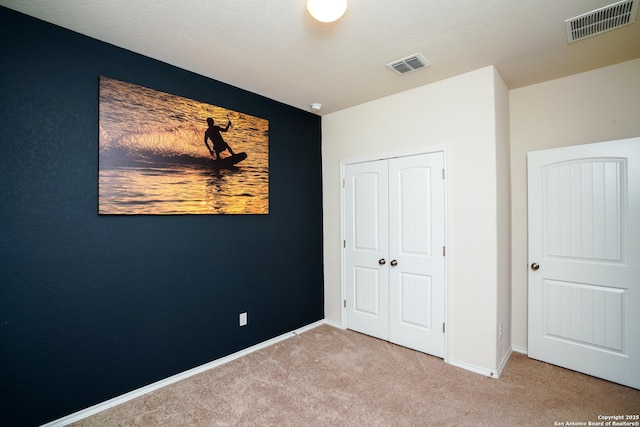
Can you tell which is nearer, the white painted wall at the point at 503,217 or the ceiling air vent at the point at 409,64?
the ceiling air vent at the point at 409,64

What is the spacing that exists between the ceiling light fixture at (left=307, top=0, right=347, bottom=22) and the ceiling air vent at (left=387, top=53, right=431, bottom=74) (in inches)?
39.6

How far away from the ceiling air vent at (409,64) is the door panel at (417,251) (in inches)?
34.3

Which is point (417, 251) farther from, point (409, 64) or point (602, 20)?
point (602, 20)

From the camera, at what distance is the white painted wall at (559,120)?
8.46 feet

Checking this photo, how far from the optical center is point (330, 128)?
3.92 m

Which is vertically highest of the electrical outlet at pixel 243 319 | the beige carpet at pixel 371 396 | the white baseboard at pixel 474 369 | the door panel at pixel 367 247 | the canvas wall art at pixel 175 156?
the canvas wall art at pixel 175 156

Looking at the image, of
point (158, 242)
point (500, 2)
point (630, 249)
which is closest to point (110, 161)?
point (158, 242)

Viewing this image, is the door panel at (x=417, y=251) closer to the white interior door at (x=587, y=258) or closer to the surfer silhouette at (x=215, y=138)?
the white interior door at (x=587, y=258)

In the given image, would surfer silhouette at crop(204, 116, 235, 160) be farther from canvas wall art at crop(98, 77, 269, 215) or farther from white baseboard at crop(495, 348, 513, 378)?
white baseboard at crop(495, 348, 513, 378)

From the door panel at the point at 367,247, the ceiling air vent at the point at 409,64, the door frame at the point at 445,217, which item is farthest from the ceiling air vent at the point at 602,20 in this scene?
the door panel at the point at 367,247

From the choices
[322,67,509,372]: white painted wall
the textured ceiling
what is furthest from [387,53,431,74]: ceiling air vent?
[322,67,509,372]: white painted wall

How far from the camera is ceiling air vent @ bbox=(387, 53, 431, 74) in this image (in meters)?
2.49

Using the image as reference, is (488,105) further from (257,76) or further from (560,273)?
(257,76)

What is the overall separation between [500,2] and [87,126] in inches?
119
